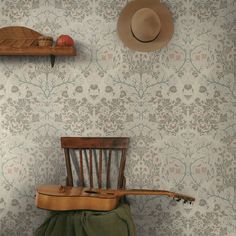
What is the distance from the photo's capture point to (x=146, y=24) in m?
2.45

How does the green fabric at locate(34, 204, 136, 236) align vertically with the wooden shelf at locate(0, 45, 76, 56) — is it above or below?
below

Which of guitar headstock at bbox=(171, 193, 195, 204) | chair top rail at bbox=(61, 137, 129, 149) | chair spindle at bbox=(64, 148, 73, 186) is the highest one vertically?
chair top rail at bbox=(61, 137, 129, 149)

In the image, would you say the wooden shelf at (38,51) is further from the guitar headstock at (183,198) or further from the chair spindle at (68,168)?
the guitar headstock at (183,198)

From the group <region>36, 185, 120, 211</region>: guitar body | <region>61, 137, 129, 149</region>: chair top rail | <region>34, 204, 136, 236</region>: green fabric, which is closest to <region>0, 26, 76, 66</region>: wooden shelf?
<region>61, 137, 129, 149</region>: chair top rail

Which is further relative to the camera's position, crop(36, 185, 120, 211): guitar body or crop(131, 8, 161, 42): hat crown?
crop(131, 8, 161, 42): hat crown

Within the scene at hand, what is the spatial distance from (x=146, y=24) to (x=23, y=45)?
31.2 inches

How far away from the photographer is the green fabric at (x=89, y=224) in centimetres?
209

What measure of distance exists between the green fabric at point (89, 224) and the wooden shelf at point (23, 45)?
993 mm

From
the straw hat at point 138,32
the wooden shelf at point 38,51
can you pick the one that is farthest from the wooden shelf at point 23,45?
the straw hat at point 138,32

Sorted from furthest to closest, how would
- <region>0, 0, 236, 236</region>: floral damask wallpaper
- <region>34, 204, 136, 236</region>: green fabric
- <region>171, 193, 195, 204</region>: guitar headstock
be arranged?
<region>0, 0, 236, 236</region>: floral damask wallpaper
<region>171, 193, 195, 204</region>: guitar headstock
<region>34, 204, 136, 236</region>: green fabric

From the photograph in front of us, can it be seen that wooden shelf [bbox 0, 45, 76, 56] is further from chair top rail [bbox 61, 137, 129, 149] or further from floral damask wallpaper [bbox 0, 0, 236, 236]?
chair top rail [bbox 61, 137, 129, 149]

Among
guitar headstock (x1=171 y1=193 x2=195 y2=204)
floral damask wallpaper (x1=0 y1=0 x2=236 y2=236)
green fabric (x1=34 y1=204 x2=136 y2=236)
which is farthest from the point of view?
floral damask wallpaper (x1=0 y1=0 x2=236 y2=236)

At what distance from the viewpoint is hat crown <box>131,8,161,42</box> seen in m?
2.45

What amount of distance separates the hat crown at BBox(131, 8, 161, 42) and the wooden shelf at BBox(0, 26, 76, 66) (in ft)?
1.41
